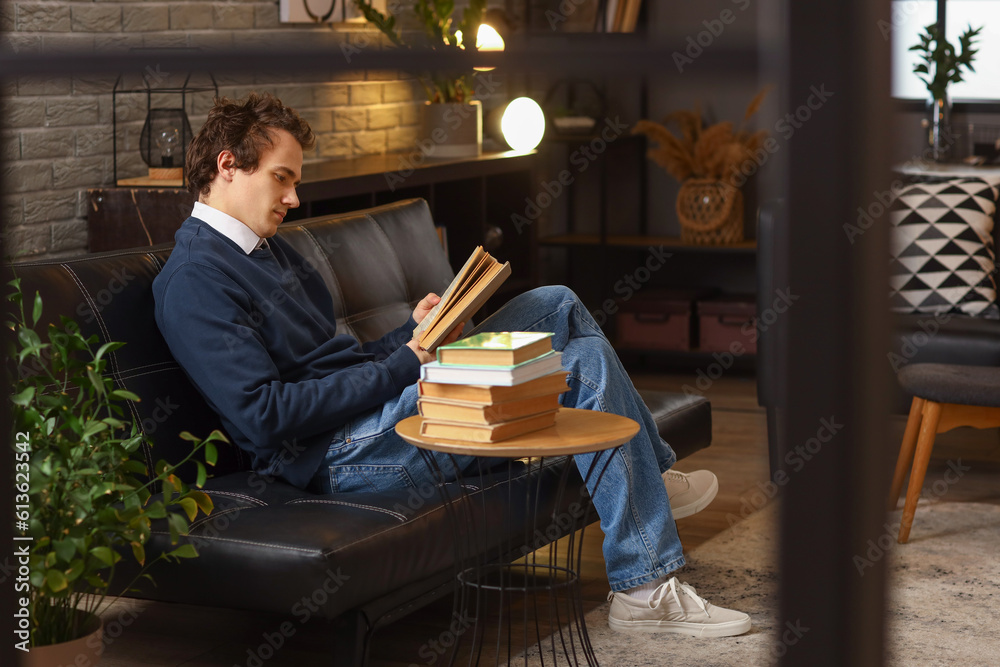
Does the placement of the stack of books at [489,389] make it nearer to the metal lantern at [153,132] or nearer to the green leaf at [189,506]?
the green leaf at [189,506]

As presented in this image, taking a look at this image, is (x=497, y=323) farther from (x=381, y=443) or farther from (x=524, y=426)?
(x=524, y=426)

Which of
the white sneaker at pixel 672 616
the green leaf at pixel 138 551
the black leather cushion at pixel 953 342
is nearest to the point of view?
the green leaf at pixel 138 551

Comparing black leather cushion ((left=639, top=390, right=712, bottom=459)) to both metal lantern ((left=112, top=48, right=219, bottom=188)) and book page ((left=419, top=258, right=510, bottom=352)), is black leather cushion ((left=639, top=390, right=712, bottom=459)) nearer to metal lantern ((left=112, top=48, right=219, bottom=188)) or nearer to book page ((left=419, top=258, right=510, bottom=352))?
book page ((left=419, top=258, right=510, bottom=352))

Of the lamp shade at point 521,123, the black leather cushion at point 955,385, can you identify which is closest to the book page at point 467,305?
the black leather cushion at point 955,385

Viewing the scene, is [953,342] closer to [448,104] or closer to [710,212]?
[710,212]

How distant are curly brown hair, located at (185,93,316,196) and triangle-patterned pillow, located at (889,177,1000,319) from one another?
89.0 inches

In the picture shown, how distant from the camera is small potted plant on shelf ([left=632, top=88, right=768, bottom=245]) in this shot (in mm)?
4906

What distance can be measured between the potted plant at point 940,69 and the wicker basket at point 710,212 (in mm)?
834

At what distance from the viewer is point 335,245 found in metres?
2.78

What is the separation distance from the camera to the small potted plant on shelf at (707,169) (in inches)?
193

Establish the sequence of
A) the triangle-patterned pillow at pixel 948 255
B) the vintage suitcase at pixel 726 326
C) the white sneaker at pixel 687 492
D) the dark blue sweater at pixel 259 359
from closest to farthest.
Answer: the dark blue sweater at pixel 259 359 → the white sneaker at pixel 687 492 → the triangle-patterned pillow at pixel 948 255 → the vintage suitcase at pixel 726 326

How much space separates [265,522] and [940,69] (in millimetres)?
3817

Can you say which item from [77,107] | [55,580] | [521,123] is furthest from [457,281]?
[521,123]

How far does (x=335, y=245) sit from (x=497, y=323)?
1.89ft
